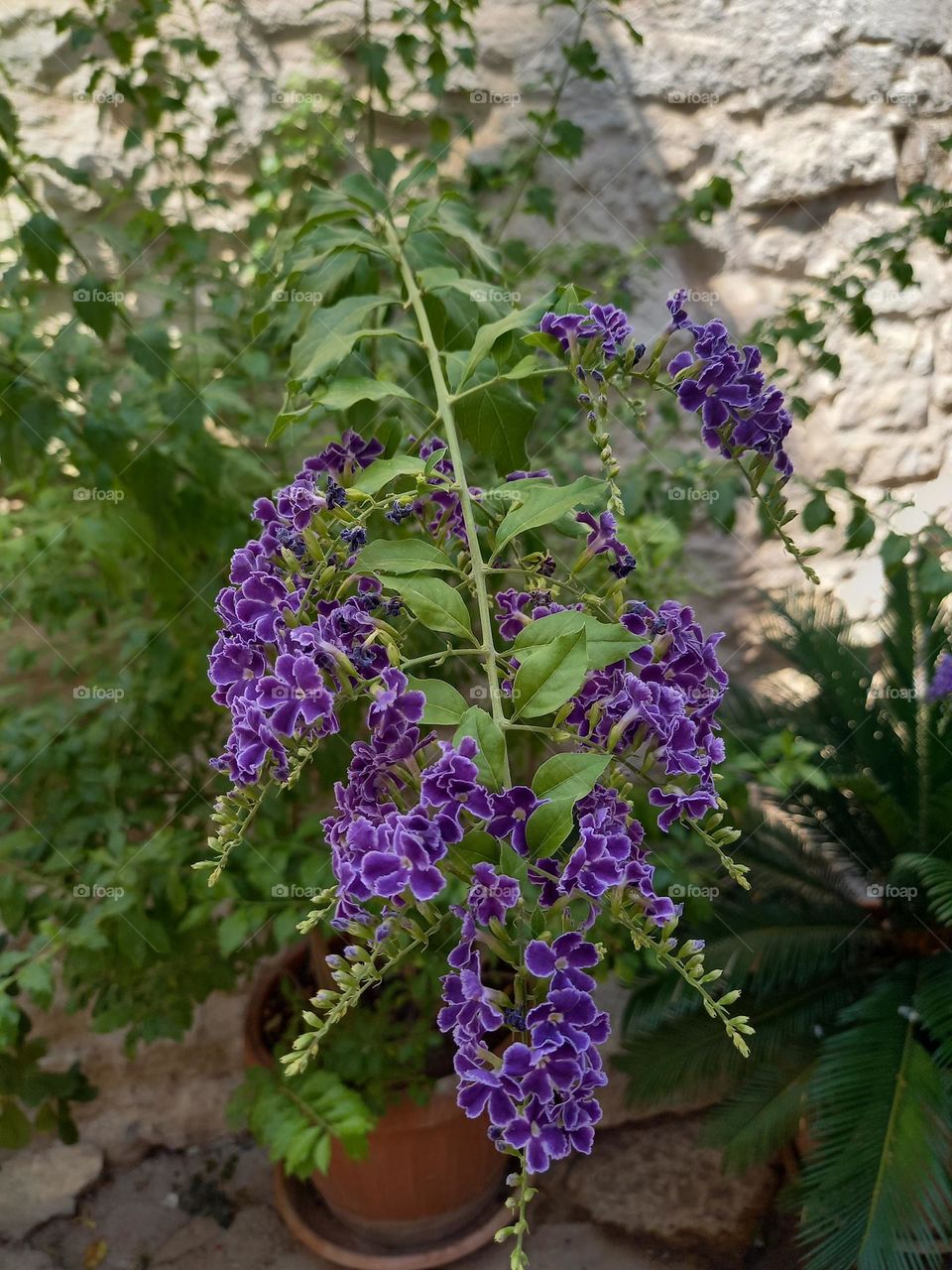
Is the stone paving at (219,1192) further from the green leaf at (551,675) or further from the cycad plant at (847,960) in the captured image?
the green leaf at (551,675)

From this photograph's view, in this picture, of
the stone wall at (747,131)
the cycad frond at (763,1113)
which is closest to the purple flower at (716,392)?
the cycad frond at (763,1113)

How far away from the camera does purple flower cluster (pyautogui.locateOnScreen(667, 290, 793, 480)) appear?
0.74 meters

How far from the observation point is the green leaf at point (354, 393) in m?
0.79

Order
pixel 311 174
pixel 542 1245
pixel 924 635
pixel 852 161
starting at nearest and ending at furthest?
pixel 311 174 < pixel 542 1245 < pixel 924 635 < pixel 852 161

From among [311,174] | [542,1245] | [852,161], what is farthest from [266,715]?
[852,161]

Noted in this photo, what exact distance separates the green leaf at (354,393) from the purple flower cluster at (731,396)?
0.23 meters

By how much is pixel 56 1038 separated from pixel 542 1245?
1030mm

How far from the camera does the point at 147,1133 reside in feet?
6.34

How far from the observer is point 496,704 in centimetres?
Result: 61

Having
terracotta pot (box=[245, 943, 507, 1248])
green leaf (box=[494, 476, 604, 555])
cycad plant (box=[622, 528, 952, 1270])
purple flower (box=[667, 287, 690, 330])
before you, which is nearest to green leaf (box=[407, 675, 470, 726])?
green leaf (box=[494, 476, 604, 555])

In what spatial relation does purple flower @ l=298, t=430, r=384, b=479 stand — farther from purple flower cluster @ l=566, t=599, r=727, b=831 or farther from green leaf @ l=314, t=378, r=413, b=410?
purple flower cluster @ l=566, t=599, r=727, b=831

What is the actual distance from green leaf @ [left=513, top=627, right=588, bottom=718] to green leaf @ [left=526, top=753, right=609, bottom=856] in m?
0.03

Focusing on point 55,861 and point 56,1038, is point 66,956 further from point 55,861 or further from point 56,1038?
point 56,1038

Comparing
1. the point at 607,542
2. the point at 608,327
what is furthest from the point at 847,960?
the point at 608,327
